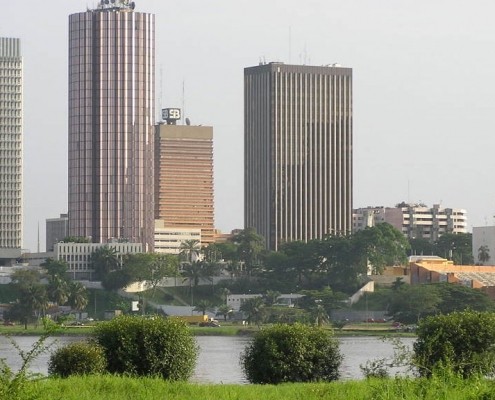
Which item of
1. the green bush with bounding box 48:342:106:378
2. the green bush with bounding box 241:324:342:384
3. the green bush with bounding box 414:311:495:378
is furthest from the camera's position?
the green bush with bounding box 241:324:342:384

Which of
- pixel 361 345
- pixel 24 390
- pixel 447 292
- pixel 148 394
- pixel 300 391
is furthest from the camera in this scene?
pixel 447 292

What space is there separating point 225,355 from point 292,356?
64380 mm

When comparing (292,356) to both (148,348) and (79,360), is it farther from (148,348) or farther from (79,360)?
(79,360)

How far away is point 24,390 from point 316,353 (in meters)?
31.6

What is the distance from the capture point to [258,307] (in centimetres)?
19688

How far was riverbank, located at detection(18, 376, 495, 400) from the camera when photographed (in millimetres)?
37956

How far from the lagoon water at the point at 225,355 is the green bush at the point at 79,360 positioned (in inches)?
294

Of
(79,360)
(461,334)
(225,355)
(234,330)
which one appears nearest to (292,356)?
(461,334)

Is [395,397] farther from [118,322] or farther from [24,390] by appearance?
[118,322]

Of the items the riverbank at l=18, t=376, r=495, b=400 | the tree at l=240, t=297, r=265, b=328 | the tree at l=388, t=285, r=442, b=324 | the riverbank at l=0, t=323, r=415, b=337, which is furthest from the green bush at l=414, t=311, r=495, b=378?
the tree at l=240, t=297, r=265, b=328

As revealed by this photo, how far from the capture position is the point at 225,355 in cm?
12950

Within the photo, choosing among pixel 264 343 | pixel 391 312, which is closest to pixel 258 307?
pixel 391 312

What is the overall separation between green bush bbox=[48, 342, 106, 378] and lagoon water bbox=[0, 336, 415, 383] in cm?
747

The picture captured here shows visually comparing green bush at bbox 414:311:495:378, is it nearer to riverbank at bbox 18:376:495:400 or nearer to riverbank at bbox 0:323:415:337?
riverbank at bbox 18:376:495:400
